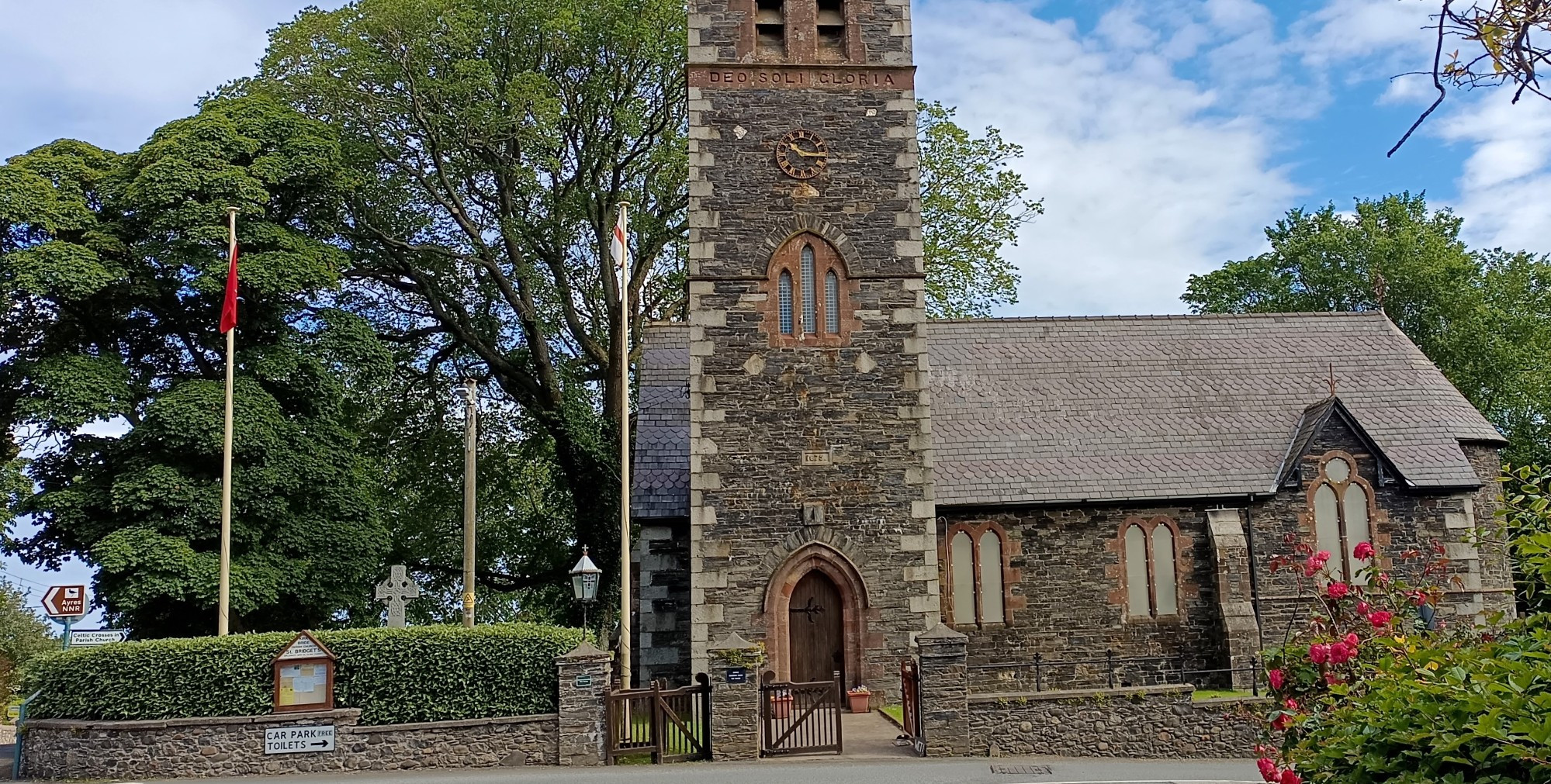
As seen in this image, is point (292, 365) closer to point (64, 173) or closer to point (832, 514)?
point (64, 173)

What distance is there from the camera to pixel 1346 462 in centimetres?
2319

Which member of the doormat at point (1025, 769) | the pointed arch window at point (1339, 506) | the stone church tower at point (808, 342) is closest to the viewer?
the doormat at point (1025, 769)

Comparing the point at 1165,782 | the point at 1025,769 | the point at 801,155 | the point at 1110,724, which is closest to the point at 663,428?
the point at 801,155

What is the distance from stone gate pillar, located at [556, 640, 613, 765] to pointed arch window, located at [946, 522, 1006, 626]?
771 cm

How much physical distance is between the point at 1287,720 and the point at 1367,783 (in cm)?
234

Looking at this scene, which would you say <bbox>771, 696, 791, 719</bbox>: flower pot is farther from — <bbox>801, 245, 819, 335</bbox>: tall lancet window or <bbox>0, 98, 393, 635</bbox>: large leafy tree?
<bbox>0, 98, 393, 635</bbox>: large leafy tree

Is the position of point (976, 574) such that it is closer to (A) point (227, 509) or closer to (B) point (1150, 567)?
(B) point (1150, 567)

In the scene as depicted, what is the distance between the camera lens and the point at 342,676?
1712 cm

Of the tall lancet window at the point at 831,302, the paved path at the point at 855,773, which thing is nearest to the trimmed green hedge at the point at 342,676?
the paved path at the point at 855,773

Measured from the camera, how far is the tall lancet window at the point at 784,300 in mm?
21469

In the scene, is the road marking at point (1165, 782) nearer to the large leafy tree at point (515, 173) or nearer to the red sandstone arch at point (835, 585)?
the red sandstone arch at point (835, 585)

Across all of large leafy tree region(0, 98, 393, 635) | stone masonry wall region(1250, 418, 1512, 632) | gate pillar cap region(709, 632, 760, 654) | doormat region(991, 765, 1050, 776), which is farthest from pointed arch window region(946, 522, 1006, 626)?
large leafy tree region(0, 98, 393, 635)

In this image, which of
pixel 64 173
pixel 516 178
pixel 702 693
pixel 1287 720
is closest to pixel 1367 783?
pixel 1287 720

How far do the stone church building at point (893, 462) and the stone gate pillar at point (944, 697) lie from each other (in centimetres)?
370
